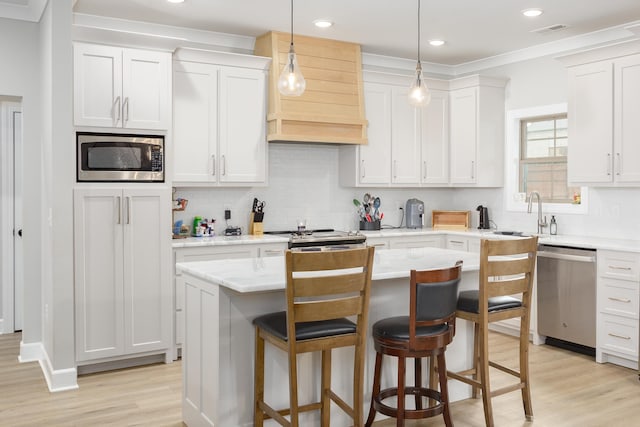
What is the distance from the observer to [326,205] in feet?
20.1

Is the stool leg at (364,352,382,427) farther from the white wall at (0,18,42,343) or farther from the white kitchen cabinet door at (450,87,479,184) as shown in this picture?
the white kitchen cabinet door at (450,87,479,184)

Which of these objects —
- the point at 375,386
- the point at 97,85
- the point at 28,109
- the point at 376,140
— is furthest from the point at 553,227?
the point at 28,109

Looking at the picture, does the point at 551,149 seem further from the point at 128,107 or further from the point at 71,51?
the point at 71,51

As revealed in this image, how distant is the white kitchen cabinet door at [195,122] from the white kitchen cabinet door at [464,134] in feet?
8.96

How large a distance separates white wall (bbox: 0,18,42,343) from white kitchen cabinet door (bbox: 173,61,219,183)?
3.71ft

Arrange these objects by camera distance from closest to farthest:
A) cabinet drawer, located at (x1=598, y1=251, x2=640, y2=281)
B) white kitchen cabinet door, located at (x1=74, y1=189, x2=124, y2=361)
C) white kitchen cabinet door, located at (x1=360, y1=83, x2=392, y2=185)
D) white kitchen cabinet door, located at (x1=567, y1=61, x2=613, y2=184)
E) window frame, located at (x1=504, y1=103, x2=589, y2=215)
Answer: white kitchen cabinet door, located at (x1=74, y1=189, x2=124, y2=361)
cabinet drawer, located at (x1=598, y1=251, x2=640, y2=281)
white kitchen cabinet door, located at (x1=567, y1=61, x2=613, y2=184)
white kitchen cabinet door, located at (x1=360, y1=83, x2=392, y2=185)
window frame, located at (x1=504, y1=103, x2=589, y2=215)

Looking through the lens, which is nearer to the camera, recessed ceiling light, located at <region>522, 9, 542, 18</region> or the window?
recessed ceiling light, located at <region>522, 9, 542, 18</region>

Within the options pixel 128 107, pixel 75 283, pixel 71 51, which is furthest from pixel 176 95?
pixel 75 283

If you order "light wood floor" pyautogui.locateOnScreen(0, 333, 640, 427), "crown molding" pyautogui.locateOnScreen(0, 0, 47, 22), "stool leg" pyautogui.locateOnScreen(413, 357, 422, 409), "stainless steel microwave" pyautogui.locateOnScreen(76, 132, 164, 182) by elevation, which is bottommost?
"light wood floor" pyautogui.locateOnScreen(0, 333, 640, 427)

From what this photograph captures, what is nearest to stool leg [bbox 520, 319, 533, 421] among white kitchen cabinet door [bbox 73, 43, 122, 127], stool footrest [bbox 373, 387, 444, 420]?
stool footrest [bbox 373, 387, 444, 420]

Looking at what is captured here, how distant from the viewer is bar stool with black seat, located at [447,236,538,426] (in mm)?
3217

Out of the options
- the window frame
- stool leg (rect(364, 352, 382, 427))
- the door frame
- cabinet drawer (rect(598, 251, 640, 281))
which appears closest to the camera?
stool leg (rect(364, 352, 382, 427))

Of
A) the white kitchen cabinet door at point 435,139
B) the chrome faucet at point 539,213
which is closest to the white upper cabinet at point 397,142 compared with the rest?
the white kitchen cabinet door at point 435,139

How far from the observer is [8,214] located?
554cm
